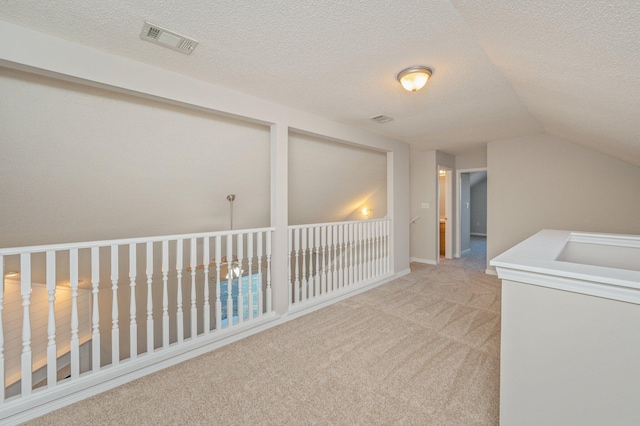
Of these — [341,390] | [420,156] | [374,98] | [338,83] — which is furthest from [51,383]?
[420,156]

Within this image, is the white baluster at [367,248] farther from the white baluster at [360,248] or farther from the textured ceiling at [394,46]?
the textured ceiling at [394,46]

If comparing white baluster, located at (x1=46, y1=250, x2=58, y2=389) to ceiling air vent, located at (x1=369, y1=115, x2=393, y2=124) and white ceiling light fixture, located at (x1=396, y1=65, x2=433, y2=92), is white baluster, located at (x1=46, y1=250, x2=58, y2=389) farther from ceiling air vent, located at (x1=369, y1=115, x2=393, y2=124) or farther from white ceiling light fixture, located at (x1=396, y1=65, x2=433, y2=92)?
ceiling air vent, located at (x1=369, y1=115, x2=393, y2=124)

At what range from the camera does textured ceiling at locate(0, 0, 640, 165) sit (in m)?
1.21

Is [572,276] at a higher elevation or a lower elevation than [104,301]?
higher

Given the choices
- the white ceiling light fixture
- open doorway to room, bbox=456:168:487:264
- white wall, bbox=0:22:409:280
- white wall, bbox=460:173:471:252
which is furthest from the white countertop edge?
white wall, bbox=460:173:471:252

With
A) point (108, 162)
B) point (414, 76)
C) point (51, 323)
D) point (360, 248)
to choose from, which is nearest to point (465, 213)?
point (360, 248)

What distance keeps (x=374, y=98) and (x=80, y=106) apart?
244 cm

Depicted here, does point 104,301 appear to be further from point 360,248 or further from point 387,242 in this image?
point 387,242

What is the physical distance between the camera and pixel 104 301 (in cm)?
336

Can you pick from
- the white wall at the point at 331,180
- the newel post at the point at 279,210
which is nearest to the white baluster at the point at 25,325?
the newel post at the point at 279,210

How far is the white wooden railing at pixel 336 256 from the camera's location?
3.13 meters

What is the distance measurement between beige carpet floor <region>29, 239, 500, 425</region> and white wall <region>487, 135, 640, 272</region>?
210 centimetres

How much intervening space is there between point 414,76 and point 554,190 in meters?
3.50

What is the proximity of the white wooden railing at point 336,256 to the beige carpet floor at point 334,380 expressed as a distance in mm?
420
